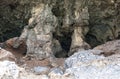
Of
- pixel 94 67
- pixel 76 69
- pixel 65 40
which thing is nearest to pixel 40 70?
pixel 76 69

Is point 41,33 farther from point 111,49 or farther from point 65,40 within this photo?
point 111,49

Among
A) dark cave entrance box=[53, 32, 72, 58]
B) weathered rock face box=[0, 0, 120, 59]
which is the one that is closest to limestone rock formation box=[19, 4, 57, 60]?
weathered rock face box=[0, 0, 120, 59]

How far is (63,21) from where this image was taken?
10320mm

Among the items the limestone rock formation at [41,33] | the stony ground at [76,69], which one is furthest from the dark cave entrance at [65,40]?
the stony ground at [76,69]

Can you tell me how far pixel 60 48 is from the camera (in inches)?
410

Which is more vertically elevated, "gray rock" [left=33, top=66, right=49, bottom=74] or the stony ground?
the stony ground

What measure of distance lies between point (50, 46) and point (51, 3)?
4.89ft

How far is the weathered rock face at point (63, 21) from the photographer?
9.75 meters

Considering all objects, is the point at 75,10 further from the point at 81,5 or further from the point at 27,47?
the point at 27,47

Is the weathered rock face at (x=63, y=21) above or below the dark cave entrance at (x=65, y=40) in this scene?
above

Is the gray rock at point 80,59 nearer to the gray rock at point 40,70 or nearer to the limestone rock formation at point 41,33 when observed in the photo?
the gray rock at point 40,70

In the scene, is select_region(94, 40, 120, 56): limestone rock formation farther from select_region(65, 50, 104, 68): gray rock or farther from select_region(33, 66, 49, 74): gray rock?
select_region(33, 66, 49, 74): gray rock

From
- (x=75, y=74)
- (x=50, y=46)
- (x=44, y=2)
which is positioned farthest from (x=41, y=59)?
(x=75, y=74)

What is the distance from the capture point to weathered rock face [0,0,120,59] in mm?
9750
